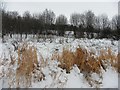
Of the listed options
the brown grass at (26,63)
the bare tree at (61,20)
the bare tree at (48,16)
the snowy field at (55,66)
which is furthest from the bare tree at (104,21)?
the brown grass at (26,63)

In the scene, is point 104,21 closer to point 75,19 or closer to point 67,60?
point 75,19

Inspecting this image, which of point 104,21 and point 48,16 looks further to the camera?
point 104,21

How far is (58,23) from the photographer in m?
3.74

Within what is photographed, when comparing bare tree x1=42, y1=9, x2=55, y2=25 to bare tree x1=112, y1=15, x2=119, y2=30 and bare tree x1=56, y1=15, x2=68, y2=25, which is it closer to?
bare tree x1=56, y1=15, x2=68, y2=25

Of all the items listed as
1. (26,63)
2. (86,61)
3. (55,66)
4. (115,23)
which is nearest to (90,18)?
(115,23)

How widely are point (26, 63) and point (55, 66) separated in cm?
37

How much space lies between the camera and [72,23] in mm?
3795

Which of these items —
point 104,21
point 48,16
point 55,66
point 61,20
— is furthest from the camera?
point 104,21

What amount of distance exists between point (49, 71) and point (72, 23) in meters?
1.03

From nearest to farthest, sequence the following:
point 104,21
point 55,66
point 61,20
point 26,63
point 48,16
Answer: point 26,63 < point 55,66 < point 48,16 < point 61,20 < point 104,21

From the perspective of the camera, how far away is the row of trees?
3551mm

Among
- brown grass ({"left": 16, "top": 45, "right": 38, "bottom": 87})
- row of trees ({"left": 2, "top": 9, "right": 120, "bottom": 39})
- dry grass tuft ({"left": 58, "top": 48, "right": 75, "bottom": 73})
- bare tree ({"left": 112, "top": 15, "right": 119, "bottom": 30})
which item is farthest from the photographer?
bare tree ({"left": 112, "top": 15, "right": 119, "bottom": 30})

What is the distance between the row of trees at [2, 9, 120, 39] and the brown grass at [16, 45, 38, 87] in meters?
0.47

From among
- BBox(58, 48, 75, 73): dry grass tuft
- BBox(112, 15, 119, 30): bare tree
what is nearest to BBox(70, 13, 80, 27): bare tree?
BBox(112, 15, 119, 30): bare tree
